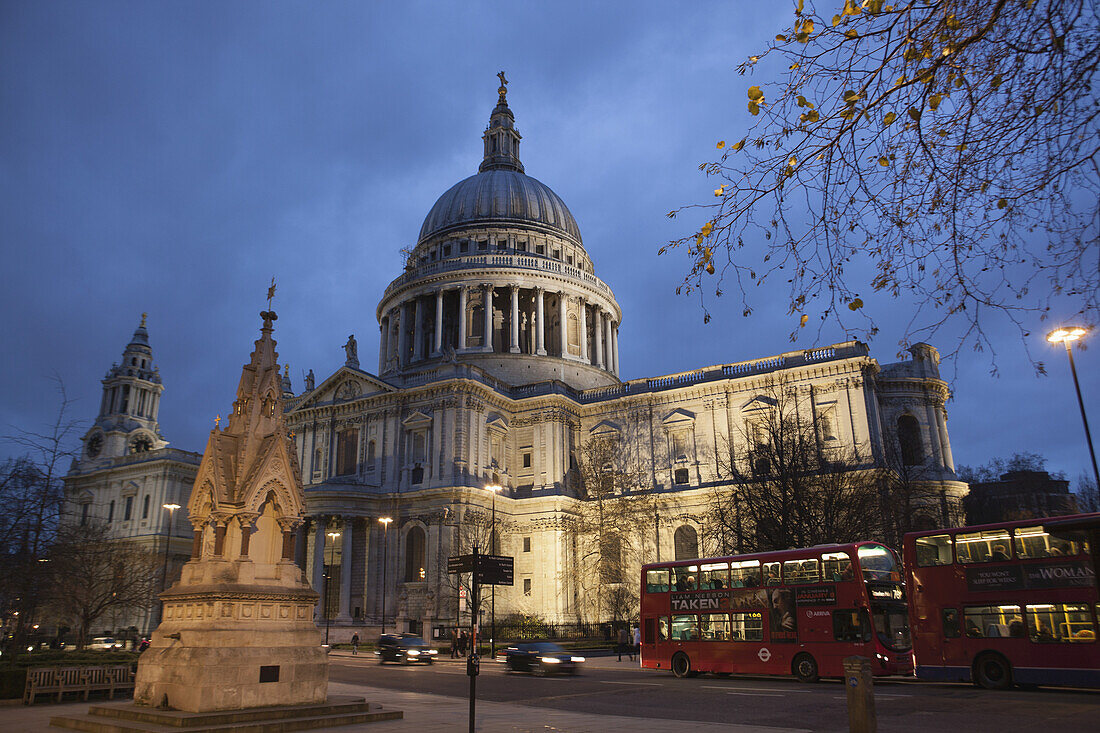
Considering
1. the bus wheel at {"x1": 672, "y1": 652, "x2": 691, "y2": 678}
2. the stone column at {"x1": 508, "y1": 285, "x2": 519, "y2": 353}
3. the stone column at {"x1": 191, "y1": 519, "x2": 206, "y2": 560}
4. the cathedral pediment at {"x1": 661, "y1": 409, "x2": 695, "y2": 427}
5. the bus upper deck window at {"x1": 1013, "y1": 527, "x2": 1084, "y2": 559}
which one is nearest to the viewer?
the stone column at {"x1": 191, "y1": 519, "x2": 206, "y2": 560}

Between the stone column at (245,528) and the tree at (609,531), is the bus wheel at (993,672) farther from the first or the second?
the tree at (609,531)

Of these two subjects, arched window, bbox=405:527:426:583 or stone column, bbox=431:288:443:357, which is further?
stone column, bbox=431:288:443:357

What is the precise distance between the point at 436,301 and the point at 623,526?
2853 cm

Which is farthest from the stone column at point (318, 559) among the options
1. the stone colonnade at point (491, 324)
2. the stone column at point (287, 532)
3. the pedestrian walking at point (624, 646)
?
the stone column at point (287, 532)

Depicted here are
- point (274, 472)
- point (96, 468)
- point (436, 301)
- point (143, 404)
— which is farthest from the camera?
point (143, 404)

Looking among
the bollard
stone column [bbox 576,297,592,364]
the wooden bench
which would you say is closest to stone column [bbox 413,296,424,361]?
stone column [bbox 576,297,592,364]

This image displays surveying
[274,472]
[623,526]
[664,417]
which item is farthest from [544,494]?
[274,472]

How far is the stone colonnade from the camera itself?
6781cm

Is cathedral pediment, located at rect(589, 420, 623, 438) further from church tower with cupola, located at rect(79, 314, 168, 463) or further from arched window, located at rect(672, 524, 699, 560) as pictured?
church tower with cupola, located at rect(79, 314, 168, 463)

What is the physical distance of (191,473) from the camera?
7062 cm

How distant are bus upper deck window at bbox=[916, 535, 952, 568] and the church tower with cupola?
3042 inches

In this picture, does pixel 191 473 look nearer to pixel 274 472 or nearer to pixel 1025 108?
pixel 274 472

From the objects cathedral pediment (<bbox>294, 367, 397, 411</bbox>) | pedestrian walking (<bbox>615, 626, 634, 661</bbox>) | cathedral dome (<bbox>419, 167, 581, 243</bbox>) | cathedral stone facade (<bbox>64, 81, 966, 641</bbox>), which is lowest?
pedestrian walking (<bbox>615, 626, 634, 661</bbox>)

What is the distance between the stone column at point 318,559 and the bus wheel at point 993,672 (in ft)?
128
